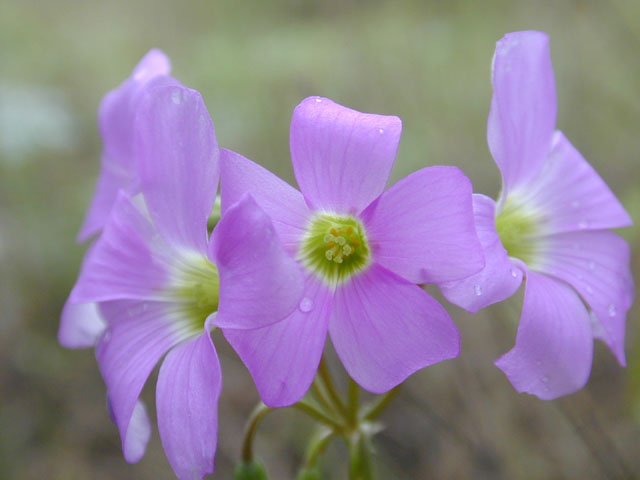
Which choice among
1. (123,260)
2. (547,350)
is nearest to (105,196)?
(123,260)

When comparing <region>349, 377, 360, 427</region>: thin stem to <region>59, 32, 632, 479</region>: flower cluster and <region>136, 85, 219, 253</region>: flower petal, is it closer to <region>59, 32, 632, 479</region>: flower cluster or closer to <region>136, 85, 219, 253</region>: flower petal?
<region>59, 32, 632, 479</region>: flower cluster

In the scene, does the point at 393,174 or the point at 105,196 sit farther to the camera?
the point at 393,174

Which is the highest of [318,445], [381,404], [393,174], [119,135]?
[119,135]

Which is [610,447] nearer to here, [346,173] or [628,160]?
[346,173]

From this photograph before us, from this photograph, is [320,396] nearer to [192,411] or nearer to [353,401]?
[353,401]

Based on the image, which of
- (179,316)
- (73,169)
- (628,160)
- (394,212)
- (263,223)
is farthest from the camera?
(73,169)

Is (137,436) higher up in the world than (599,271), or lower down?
lower down

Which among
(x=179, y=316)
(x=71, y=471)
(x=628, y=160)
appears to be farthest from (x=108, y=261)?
(x=628, y=160)
